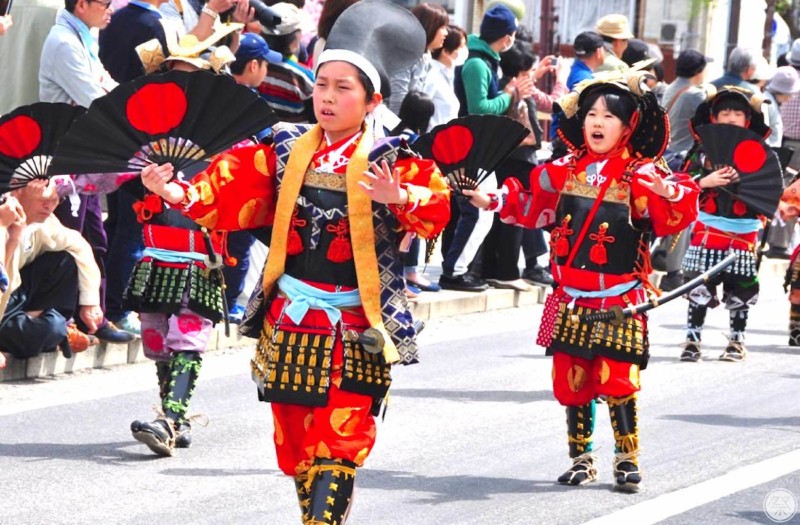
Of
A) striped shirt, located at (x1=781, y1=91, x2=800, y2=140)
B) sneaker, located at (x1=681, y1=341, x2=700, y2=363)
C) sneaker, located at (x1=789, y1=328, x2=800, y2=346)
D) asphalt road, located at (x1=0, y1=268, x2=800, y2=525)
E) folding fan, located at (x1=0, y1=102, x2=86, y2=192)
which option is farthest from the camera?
striped shirt, located at (x1=781, y1=91, x2=800, y2=140)

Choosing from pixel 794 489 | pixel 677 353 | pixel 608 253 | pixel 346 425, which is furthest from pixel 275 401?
pixel 677 353

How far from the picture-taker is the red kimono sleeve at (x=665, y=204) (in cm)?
677

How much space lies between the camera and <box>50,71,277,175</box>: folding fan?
17.6 feet

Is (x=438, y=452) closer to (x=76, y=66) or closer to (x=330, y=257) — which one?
(x=330, y=257)

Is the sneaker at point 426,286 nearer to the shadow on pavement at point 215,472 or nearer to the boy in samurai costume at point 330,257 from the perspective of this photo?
the shadow on pavement at point 215,472

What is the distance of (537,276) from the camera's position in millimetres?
12695

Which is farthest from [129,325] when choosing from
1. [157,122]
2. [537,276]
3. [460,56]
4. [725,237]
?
[460,56]

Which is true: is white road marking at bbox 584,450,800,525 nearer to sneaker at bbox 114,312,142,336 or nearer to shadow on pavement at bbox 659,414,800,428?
shadow on pavement at bbox 659,414,800,428

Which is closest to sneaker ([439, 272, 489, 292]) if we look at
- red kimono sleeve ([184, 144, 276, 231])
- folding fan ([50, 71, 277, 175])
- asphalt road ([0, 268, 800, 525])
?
asphalt road ([0, 268, 800, 525])

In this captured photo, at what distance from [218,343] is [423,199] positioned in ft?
15.4

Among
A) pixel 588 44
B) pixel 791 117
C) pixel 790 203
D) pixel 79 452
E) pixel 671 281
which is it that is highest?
pixel 588 44

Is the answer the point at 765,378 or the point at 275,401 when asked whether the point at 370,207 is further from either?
the point at 765,378

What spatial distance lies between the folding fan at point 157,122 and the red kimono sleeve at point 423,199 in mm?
544

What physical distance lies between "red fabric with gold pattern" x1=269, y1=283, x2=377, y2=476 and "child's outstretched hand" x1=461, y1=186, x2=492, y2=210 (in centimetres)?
98
